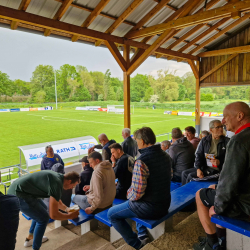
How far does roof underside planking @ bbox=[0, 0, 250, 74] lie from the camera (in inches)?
169

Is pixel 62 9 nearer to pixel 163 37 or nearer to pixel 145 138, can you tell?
pixel 163 37

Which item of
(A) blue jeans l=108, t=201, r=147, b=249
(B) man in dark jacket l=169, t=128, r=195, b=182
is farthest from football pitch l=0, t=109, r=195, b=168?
(A) blue jeans l=108, t=201, r=147, b=249

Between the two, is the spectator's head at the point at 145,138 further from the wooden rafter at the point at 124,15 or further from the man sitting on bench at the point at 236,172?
the wooden rafter at the point at 124,15

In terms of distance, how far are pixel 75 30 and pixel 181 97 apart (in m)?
47.3

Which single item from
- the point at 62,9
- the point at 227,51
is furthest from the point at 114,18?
the point at 227,51

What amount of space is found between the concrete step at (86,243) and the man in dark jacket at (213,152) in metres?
1.39

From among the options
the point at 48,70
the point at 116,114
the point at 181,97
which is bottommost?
the point at 116,114

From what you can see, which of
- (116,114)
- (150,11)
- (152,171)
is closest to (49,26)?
(150,11)

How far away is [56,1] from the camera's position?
4367mm

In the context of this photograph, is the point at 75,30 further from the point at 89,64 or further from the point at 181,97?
the point at 89,64

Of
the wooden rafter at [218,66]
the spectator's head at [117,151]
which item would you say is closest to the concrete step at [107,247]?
the spectator's head at [117,151]

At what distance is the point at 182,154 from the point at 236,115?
2.01 meters

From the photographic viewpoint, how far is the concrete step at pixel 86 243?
2297 millimetres

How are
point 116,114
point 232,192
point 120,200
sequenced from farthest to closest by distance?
point 116,114, point 120,200, point 232,192
